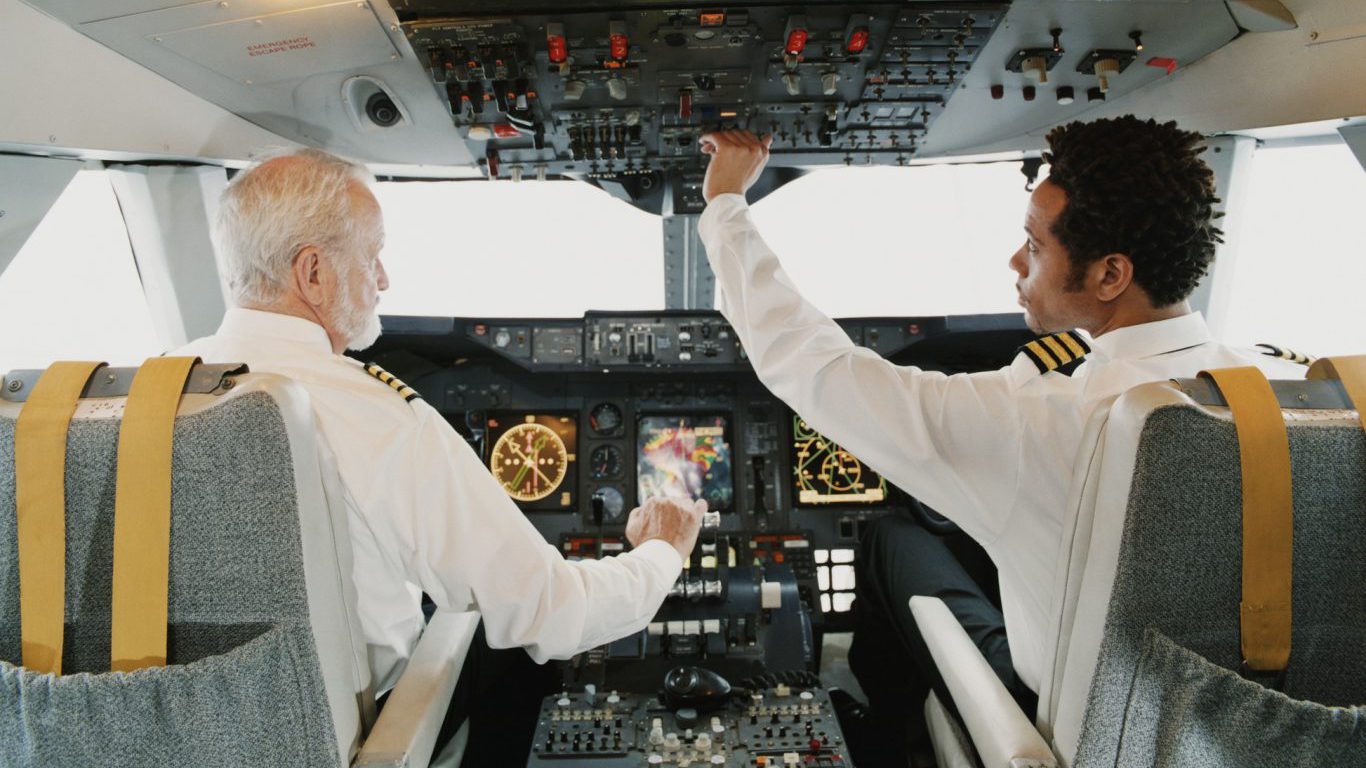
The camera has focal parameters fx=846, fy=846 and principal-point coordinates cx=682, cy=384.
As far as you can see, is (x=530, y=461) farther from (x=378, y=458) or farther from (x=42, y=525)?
(x=42, y=525)

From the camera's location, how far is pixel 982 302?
3176 mm

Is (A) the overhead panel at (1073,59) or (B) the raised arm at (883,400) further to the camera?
(A) the overhead panel at (1073,59)

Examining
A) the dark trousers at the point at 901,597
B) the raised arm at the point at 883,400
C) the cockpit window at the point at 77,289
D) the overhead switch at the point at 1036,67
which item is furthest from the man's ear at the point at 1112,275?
the cockpit window at the point at 77,289

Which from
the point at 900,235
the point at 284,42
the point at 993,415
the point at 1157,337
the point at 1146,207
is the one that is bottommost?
the point at 993,415

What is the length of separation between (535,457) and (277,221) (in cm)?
167

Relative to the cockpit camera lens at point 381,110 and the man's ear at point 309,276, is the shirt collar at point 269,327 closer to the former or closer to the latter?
the man's ear at point 309,276

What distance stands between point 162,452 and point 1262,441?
1.21 m

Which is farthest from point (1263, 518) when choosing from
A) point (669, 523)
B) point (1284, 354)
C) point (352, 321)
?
point (352, 321)

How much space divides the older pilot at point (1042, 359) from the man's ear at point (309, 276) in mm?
716

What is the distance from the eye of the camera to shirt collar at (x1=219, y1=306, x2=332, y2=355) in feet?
4.32

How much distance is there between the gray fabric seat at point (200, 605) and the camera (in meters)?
0.93

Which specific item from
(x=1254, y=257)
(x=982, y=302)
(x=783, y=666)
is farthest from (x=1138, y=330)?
(x=982, y=302)

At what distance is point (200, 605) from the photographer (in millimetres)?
968

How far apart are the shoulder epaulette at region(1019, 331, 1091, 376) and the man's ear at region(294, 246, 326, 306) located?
1.16 m
